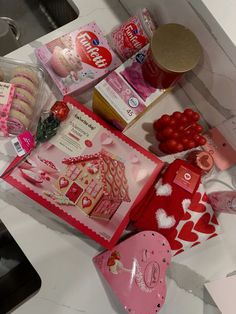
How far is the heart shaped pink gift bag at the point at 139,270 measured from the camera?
0.79m

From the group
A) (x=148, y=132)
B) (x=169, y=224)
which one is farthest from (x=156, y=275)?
(x=148, y=132)

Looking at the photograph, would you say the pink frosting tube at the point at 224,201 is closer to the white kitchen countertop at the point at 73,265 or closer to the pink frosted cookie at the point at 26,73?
the white kitchen countertop at the point at 73,265

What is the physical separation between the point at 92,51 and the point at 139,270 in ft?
1.60

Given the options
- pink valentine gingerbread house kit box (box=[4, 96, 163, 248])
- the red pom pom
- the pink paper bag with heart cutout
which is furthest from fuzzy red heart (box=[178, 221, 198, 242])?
the red pom pom

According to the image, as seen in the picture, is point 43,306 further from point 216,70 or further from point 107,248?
point 216,70

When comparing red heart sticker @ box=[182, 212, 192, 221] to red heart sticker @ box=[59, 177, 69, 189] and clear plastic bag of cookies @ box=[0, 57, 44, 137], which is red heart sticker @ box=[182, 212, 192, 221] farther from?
clear plastic bag of cookies @ box=[0, 57, 44, 137]

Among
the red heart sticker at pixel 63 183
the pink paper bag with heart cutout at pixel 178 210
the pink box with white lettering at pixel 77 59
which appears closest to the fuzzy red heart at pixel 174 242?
the pink paper bag with heart cutout at pixel 178 210

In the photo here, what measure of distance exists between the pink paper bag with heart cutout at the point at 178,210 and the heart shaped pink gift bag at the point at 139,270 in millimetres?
30

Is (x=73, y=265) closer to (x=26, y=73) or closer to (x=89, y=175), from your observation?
(x=89, y=175)

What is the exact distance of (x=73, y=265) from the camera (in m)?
0.83

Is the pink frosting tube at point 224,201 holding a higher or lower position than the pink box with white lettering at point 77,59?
lower

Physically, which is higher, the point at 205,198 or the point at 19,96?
the point at 19,96

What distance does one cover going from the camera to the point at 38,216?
842 millimetres

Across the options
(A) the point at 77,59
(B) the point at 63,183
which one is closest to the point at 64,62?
(A) the point at 77,59
